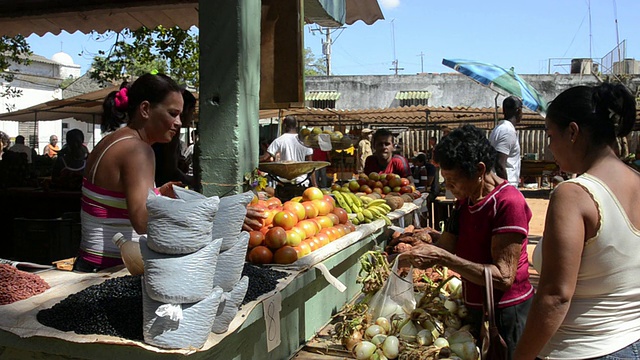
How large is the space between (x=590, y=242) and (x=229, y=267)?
1.25 metres

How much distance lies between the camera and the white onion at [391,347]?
8.71 feet

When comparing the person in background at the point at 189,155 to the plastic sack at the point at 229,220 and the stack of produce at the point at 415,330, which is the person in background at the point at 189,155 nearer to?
the stack of produce at the point at 415,330

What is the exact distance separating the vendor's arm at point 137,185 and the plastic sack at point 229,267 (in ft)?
1.88

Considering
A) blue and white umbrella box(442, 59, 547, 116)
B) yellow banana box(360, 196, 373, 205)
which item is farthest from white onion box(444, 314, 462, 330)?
blue and white umbrella box(442, 59, 547, 116)

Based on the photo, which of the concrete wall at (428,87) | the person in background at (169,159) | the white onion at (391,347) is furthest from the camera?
the concrete wall at (428,87)

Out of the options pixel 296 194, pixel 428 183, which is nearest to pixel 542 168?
pixel 428 183

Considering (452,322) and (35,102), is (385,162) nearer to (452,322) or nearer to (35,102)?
(452,322)

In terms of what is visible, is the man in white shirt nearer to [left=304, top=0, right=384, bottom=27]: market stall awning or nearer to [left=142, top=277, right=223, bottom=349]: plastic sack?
[left=304, top=0, right=384, bottom=27]: market stall awning

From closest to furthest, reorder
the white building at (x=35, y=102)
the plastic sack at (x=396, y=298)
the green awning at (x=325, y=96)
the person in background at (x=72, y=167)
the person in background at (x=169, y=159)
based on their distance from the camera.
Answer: the plastic sack at (x=396, y=298), the person in background at (x=169, y=159), the person in background at (x=72, y=167), the green awning at (x=325, y=96), the white building at (x=35, y=102)

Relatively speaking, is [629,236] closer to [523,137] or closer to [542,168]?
[542,168]

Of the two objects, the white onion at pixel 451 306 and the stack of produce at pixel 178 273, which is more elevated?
the stack of produce at pixel 178 273

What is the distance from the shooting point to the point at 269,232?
3115 mm

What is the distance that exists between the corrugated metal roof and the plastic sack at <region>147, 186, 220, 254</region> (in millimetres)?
3758

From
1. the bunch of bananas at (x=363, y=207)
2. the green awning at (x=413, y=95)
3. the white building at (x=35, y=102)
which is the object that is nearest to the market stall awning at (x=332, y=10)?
the bunch of bananas at (x=363, y=207)
